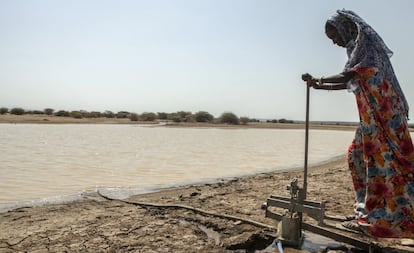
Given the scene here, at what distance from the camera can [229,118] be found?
164 feet

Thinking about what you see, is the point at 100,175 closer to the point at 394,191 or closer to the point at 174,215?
the point at 174,215

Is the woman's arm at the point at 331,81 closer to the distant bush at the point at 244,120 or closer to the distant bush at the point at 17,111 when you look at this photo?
the distant bush at the point at 244,120

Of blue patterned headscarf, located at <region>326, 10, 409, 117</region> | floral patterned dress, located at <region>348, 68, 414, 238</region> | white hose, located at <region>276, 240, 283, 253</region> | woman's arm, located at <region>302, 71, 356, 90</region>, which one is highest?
blue patterned headscarf, located at <region>326, 10, 409, 117</region>

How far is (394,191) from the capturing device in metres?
2.70

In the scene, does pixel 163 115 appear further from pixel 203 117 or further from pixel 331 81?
pixel 331 81

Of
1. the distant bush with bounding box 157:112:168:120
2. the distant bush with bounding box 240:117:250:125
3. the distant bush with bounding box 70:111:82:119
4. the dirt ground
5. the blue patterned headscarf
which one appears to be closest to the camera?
the blue patterned headscarf

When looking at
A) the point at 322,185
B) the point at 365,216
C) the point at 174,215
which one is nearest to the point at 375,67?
the point at 365,216

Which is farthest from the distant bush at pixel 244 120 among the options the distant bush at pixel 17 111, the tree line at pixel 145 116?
the distant bush at pixel 17 111

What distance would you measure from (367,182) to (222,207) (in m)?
2.35

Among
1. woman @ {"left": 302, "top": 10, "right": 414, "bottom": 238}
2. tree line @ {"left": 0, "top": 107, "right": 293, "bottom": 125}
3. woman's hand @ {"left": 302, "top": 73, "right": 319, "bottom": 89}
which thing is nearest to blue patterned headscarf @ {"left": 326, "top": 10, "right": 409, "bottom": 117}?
woman @ {"left": 302, "top": 10, "right": 414, "bottom": 238}

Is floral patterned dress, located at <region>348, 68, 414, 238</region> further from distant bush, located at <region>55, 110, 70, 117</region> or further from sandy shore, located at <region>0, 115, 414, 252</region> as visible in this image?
distant bush, located at <region>55, 110, 70, 117</region>

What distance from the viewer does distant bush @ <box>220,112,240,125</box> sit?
163ft

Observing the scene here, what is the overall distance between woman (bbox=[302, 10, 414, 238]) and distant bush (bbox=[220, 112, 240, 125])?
4685 centimetres

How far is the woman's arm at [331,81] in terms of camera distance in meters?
2.87
